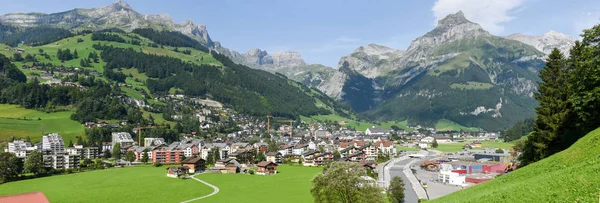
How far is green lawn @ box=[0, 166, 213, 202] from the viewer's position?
61.8m

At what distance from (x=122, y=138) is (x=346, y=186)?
126 meters

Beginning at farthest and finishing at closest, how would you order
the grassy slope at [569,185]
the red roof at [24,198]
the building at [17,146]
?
the building at [17,146] < the red roof at [24,198] < the grassy slope at [569,185]

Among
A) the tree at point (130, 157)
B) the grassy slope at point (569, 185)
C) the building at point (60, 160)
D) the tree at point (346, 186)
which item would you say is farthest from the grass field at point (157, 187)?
the grassy slope at point (569, 185)

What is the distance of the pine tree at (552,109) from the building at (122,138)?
13380 cm

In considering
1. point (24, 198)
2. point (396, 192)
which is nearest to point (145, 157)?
point (396, 192)

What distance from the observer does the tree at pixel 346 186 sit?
40.4 m

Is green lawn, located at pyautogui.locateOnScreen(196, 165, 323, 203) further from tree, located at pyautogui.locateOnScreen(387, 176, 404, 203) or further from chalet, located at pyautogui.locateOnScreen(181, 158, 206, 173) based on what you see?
tree, located at pyautogui.locateOnScreen(387, 176, 404, 203)

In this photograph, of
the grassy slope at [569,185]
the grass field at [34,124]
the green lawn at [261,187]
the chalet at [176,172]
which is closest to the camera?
the grassy slope at [569,185]

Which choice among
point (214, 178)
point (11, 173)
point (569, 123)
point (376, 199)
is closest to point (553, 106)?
point (569, 123)

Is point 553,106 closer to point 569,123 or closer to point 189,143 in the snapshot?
point 569,123

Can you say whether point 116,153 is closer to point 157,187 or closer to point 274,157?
point 274,157

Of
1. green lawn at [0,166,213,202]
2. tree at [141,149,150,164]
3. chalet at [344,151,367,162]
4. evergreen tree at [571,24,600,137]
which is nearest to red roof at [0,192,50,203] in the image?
green lawn at [0,166,213,202]

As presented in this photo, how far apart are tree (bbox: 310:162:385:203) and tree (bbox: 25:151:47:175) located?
76.9 meters

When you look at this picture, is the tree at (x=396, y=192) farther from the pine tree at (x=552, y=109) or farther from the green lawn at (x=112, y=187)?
the green lawn at (x=112, y=187)
